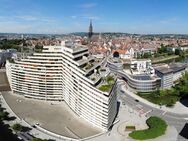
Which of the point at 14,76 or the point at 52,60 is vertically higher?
the point at 52,60

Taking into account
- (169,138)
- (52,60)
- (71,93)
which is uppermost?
(52,60)

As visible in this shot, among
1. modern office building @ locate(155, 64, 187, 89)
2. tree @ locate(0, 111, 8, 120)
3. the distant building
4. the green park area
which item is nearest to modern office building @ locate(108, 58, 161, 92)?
the distant building

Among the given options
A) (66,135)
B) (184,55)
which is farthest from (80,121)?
(184,55)

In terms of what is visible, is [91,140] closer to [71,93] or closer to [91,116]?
[91,116]

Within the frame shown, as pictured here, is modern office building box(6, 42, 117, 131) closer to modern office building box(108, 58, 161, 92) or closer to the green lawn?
the green lawn

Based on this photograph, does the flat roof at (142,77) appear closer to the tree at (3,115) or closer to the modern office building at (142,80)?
the modern office building at (142,80)

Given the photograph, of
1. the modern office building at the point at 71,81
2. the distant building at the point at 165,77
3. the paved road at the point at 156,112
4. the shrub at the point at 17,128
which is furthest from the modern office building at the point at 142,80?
the shrub at the point at 17,128

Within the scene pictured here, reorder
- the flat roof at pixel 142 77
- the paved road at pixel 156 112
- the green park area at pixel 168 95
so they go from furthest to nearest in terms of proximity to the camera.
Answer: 1. the flat roof at pixel 142 77
2. the green park area at pixel 168 95
3. the paved road at pixel 156 112
